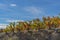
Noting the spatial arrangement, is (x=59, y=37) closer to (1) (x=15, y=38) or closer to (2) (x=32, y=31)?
(2) (x=32, y=31)

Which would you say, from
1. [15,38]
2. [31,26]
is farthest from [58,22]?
[15,38]

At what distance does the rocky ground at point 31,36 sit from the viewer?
5.89m

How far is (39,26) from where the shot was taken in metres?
6.79

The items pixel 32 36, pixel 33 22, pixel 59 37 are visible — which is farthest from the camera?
pixel 33 22

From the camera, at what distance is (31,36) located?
245 inches

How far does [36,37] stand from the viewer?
20.2 ft

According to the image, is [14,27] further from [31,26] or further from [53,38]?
[53,38]

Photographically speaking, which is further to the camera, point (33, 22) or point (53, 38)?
point (33, 22)

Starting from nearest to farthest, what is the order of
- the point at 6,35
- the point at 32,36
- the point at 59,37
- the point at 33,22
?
the point at 59,37, the point at 32,36, the point at 6,35, the point at 33,22

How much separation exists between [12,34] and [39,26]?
3.14 ft

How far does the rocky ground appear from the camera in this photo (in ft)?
19.3

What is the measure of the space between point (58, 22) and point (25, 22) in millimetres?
1278

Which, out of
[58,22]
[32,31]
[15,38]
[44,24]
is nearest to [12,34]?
[15,38]

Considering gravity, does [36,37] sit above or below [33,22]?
below
